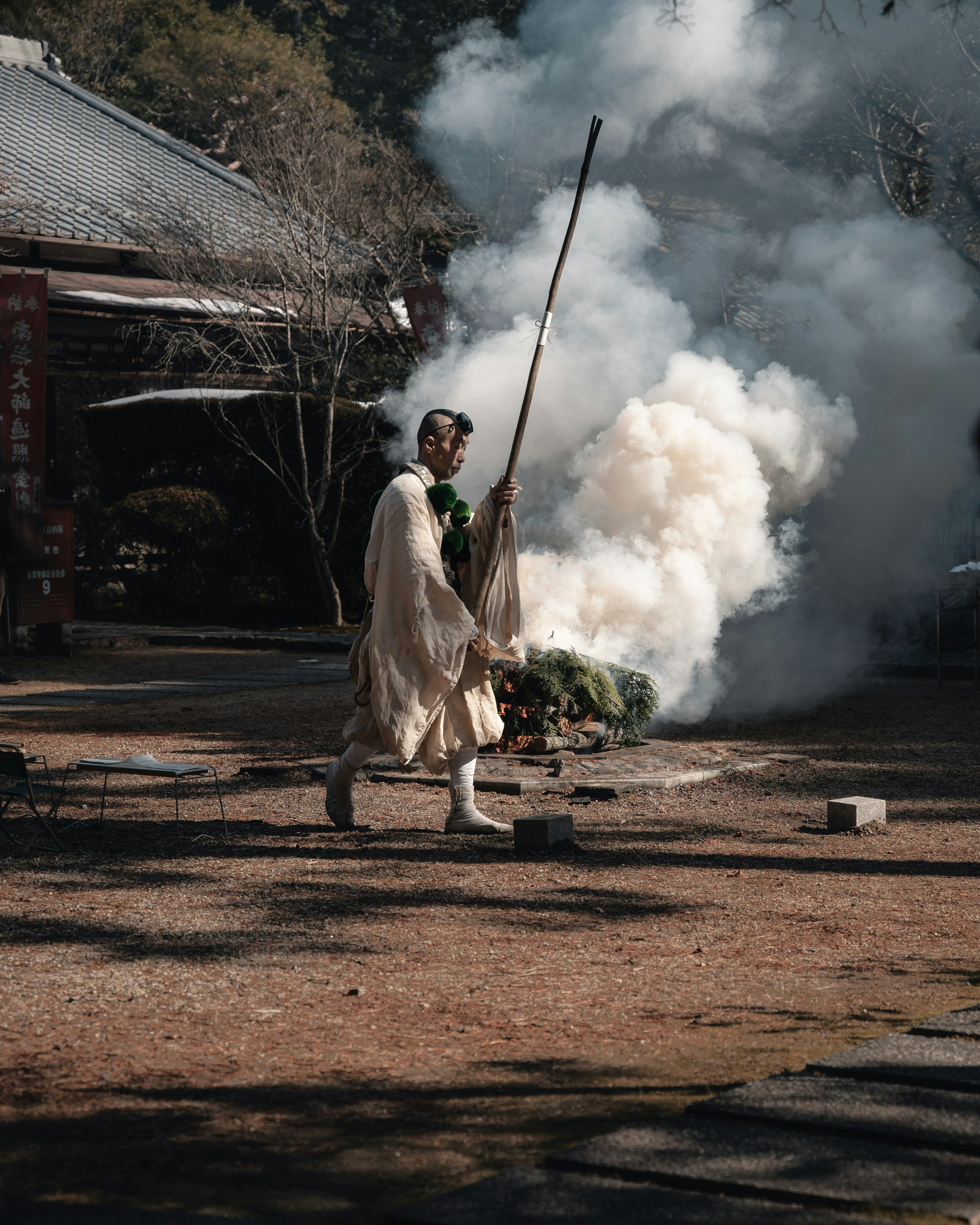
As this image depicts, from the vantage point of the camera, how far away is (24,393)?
15.4m

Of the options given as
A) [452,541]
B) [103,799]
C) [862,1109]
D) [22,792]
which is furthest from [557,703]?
[862,1109]

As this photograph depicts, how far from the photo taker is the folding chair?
6332 mm

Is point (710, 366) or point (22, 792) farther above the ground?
point (710, 366)

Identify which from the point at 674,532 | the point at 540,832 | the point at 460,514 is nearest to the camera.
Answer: the point at 540,832

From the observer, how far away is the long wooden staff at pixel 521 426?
7.06 m

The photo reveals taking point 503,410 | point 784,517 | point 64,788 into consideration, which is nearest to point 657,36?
point 503,410

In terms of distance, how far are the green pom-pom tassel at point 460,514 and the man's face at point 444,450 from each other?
0.50 feet

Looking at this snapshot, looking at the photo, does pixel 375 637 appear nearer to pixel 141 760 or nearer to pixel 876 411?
pixel 141 760

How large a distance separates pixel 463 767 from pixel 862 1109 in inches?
162

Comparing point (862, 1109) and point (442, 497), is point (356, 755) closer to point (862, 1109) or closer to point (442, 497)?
point (442, 497)

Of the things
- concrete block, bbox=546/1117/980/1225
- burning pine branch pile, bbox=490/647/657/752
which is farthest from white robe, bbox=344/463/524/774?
concrete block, bbox=546/1117/980/1225

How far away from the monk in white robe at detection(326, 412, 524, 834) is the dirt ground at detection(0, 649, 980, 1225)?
0.41 meters

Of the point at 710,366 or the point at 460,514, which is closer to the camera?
the point at 460,514

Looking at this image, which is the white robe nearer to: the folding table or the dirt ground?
the dirt ground
